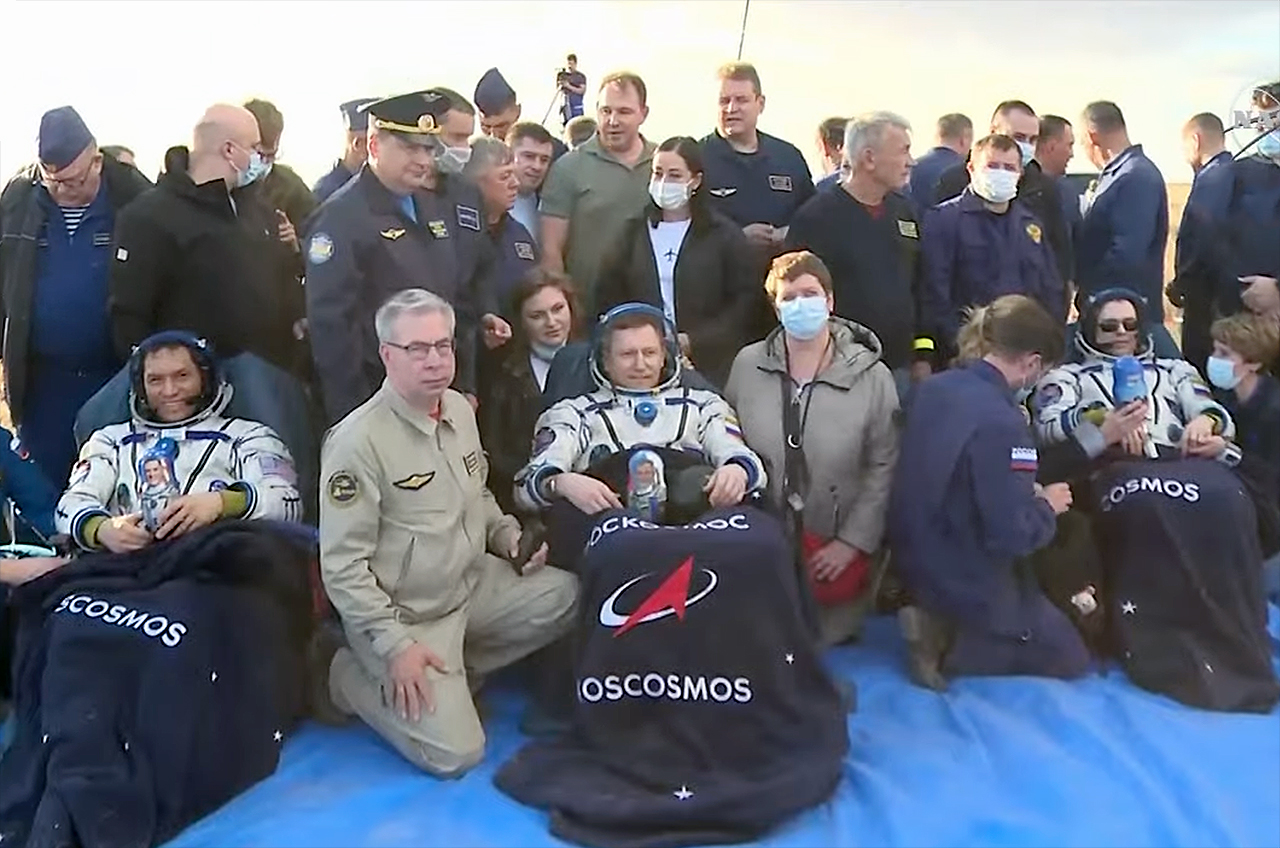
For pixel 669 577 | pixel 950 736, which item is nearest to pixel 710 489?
pixel 669 577

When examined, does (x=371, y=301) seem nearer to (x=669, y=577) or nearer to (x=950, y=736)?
(x=669, y=577)

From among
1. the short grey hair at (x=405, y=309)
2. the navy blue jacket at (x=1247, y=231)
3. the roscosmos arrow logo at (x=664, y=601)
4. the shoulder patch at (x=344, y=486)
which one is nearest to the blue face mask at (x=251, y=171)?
the short grey hair at (x=405, y=309)

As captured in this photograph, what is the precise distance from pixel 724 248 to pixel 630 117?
86 centimetres

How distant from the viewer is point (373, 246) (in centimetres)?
388

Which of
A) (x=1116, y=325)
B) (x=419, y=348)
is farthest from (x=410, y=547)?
(x=1116, y=325)

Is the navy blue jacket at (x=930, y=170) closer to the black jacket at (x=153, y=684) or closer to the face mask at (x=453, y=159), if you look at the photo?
the face mask at (x=453, y=159)

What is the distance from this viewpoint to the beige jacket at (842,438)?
397 centimetres

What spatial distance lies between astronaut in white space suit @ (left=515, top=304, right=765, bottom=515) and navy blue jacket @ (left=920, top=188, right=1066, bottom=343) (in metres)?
1.22

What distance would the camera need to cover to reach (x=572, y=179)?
499 centimetres

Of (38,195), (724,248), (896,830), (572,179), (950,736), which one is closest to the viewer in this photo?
(896,830)

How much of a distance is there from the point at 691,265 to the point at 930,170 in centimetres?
204

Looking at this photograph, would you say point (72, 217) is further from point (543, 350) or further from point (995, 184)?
point (995, 184)

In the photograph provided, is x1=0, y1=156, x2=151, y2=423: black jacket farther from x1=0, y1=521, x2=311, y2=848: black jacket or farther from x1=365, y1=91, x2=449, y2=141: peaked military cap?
x1=0, y1=521, x2=311, y2=848: black jacket

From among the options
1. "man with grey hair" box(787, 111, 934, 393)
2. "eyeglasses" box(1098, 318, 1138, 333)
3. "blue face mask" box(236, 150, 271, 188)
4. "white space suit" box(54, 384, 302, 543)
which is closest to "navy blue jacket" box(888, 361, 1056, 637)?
"man with grey hair" box(787, 111, 934, 393)
